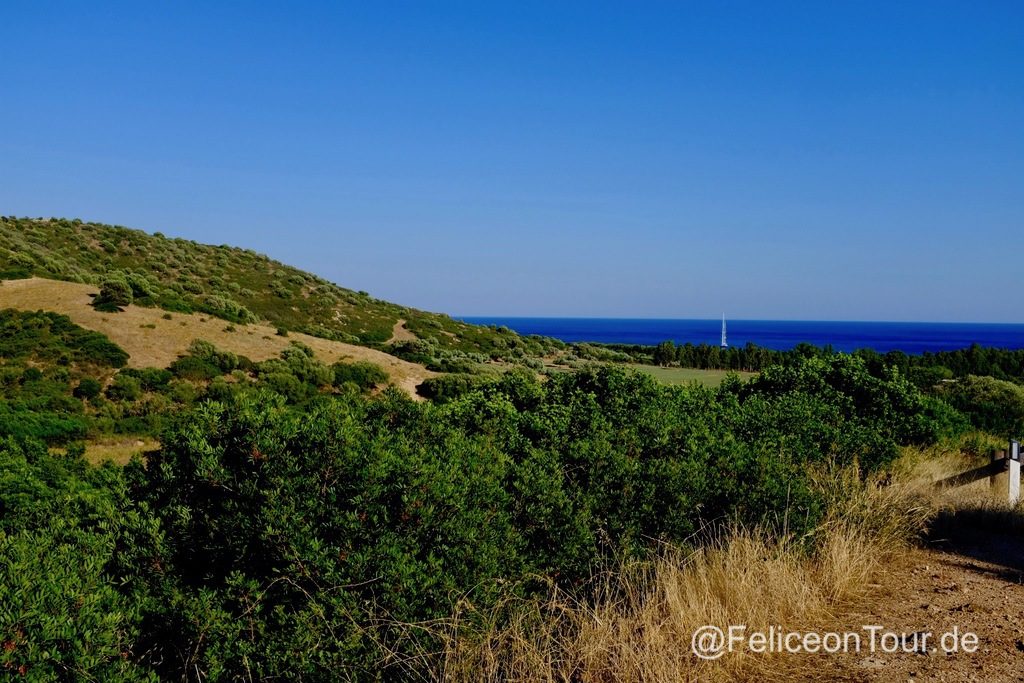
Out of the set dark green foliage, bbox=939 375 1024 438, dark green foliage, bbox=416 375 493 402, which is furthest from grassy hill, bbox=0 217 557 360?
dark green foliage, bbox=939 375 1024 438

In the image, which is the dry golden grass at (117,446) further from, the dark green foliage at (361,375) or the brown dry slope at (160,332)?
the dark green foliage at (361,375)

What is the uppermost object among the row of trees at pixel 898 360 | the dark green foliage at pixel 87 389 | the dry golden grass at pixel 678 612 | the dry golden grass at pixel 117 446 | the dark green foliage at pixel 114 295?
the dark green foliage at pixel 114 295

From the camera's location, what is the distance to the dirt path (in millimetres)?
4691

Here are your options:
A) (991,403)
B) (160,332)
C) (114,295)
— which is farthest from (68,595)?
(114,295)

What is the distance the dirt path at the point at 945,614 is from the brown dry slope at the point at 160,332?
66.2 feet

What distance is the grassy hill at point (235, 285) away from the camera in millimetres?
A: 35781

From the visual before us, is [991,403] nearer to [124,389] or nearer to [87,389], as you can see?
[124,389]

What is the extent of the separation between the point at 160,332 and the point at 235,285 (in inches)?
788

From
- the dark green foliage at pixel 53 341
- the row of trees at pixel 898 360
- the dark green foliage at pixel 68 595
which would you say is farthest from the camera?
the dark green foliage at pixel 53 341

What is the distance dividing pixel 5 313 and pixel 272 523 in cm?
2754

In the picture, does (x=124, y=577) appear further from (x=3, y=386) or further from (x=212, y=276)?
(x=212, y=276)

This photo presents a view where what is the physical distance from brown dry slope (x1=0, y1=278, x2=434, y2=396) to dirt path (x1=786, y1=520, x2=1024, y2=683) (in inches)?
795

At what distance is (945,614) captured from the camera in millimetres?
5711

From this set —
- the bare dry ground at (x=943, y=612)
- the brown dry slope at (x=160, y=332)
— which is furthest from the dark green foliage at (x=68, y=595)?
the brown dry slope at (x=160, y=332)
